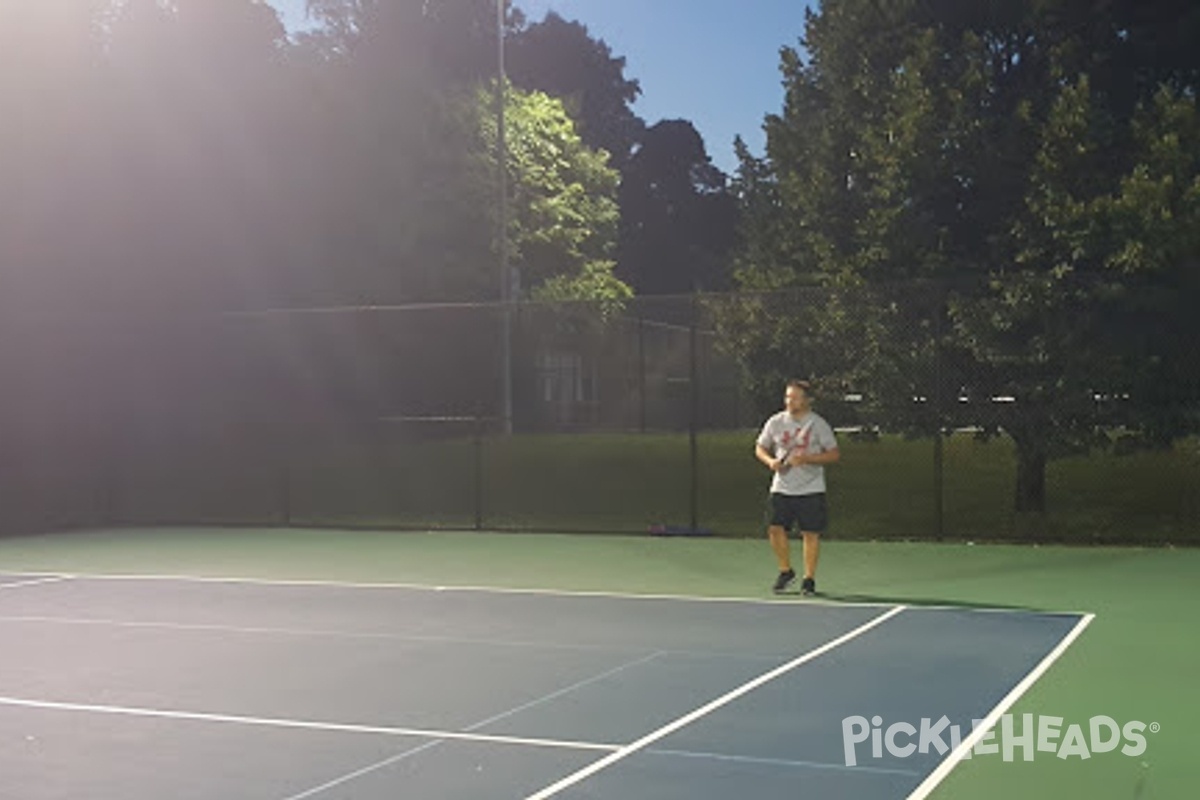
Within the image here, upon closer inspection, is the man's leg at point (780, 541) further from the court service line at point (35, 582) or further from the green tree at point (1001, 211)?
the court service line at point (35, 582)

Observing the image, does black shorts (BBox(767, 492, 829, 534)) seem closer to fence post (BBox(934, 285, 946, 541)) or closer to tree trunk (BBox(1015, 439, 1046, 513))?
fence post (BBox(934, 285, 946, 541))

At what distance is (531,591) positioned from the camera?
12.3 m

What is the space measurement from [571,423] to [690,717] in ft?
69.3

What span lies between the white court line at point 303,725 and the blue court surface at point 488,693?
0.02 metres

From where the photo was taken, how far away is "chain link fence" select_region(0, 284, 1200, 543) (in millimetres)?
16250

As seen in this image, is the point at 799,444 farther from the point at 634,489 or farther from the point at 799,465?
the point at 634,489

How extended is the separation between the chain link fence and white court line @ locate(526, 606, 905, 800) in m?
6.54

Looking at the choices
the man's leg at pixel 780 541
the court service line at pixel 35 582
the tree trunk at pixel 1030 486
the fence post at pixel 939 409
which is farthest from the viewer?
the tree trunk at pixel 1030 486

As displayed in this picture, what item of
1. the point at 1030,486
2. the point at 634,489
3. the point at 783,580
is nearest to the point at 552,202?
the point at 634,489

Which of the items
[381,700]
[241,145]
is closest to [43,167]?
[241,145]

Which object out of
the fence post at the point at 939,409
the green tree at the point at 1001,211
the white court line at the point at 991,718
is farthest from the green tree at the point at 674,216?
the white court line at the point at 991,718

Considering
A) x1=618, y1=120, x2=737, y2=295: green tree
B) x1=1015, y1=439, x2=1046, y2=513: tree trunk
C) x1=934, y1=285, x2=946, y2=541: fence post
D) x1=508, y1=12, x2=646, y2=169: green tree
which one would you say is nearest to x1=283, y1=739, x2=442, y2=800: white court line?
x1=934, y1=285, x2=946, y2=541: fence post

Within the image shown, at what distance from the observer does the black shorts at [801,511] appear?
11445 millimetres

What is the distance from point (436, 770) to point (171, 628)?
476cm
